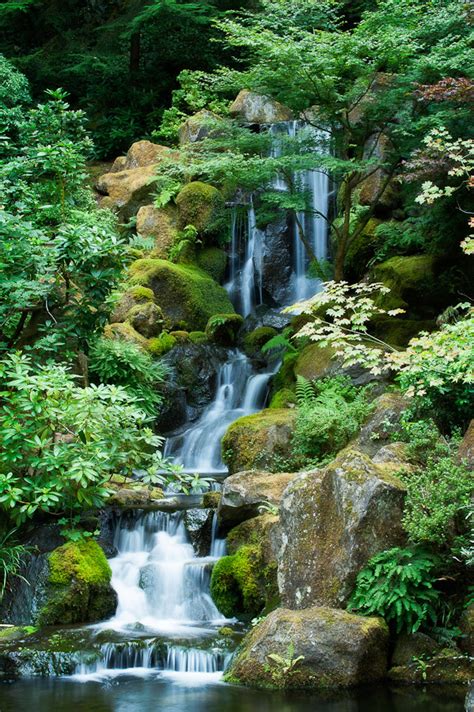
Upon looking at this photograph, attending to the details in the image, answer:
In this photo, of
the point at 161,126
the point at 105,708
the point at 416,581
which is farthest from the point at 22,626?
the point at 161,126

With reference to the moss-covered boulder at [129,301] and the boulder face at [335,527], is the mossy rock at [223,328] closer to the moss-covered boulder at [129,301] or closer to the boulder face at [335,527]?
the moss-covered boulder at [129,301]

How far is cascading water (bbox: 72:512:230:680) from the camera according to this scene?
806 cm

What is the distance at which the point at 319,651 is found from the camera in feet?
23.4

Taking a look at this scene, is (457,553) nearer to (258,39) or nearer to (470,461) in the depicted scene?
(470,461)

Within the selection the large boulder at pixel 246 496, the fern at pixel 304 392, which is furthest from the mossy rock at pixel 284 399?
the large boulder at pixel 246 496

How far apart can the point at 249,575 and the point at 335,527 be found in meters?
1.73

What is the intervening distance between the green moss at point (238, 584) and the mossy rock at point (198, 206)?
35.3 feet

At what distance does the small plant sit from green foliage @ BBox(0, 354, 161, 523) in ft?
10.3

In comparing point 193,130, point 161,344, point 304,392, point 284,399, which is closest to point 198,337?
point 161,344

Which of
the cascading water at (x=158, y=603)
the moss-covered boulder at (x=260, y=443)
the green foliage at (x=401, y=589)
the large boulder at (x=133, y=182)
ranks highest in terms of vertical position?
the large boulder at (x=133, y=182)

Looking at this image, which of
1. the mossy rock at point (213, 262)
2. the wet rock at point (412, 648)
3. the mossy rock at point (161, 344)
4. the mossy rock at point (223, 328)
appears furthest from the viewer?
the mossy rock at point (213, 262)

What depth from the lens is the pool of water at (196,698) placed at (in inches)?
269

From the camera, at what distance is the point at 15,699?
7.34m

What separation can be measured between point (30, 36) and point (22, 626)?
25.7m
